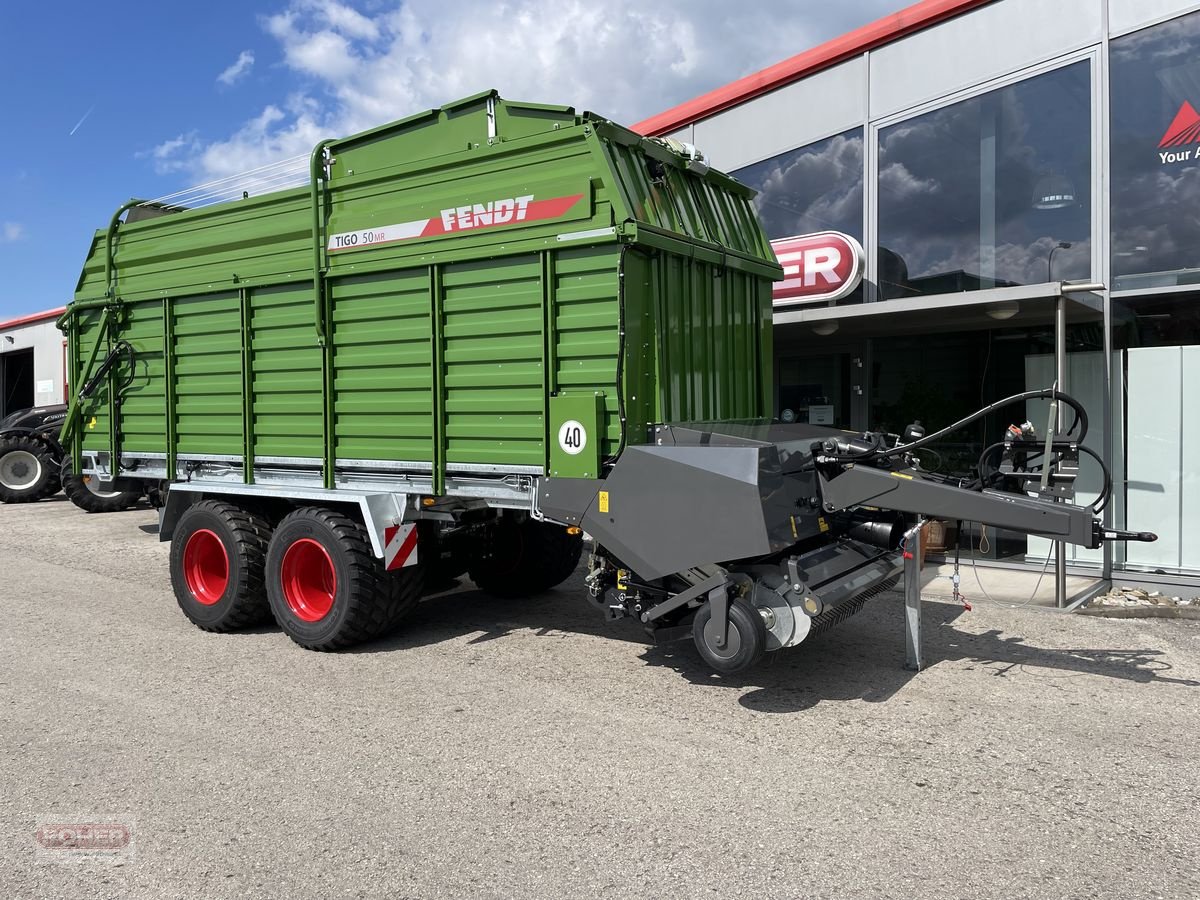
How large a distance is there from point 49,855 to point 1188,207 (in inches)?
348

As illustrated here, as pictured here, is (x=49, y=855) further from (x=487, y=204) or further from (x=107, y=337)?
(x=107, y=337)

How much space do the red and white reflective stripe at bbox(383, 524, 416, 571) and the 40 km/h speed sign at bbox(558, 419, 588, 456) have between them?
131cm

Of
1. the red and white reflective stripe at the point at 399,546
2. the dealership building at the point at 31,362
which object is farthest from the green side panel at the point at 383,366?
the dealership building at the point at 31,362

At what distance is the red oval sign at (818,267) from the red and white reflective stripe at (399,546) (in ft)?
17.1

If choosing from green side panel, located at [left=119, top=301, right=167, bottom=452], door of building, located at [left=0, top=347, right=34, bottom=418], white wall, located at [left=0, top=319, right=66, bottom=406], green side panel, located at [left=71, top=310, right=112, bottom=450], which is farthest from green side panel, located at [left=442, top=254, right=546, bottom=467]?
door of building, located at [left=0, top=347, right=34, bottom=418]

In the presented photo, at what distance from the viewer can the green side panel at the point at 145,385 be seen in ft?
22.2

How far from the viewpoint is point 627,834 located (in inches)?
124

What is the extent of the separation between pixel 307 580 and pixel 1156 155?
7759 millimetres

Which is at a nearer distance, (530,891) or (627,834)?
(530,891)

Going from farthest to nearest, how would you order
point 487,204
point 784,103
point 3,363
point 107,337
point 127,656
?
point 3,363
point 784,103
point 107,337
point 127,656
point 487,204

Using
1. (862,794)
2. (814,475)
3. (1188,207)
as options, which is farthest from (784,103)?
(862,794)

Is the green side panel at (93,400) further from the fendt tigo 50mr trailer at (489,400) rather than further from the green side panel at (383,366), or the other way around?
the green side panel at (383,366)

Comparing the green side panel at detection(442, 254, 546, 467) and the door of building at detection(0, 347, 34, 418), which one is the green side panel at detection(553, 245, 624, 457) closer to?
the green side panel at detection(442, 254, 546, 467)

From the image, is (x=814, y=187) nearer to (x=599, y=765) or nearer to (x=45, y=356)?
(x=599, y=765)
